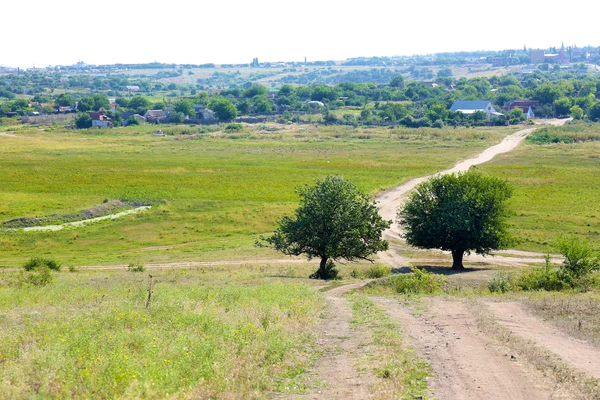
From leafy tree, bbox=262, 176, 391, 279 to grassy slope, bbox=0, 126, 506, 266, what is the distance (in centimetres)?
995

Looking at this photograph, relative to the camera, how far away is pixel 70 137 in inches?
6294

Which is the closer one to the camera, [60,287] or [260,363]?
[260,363]

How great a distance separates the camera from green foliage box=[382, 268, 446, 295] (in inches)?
1277

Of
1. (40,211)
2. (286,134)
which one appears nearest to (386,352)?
(40,211)

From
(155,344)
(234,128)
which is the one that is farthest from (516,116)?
(155,344)

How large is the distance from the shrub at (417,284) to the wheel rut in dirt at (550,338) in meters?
6.90

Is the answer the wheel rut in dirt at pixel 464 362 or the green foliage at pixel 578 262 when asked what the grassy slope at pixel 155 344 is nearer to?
the wheel rut in dirt at pixel 464 362

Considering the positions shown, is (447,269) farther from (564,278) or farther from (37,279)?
(37,279)

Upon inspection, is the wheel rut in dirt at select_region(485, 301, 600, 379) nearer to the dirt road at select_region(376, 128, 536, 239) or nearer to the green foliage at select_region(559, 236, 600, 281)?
the green foliage at select_region(559, 236, 600, 281)

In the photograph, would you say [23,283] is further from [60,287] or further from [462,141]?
[462,141]

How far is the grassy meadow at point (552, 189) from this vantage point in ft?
195

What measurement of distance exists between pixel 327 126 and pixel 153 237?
122 m

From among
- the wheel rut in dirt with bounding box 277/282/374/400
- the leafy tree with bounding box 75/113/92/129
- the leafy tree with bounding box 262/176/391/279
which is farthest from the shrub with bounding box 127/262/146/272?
the leafy tree with bounding box 75/113/92/129

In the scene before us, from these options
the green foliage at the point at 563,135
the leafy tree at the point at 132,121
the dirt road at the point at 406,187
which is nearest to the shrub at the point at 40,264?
the dirt road at the point at 406,187
